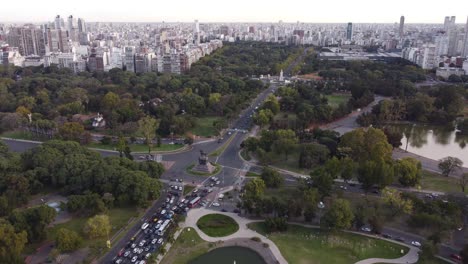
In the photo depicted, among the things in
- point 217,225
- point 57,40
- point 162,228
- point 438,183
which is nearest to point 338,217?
point 217,225

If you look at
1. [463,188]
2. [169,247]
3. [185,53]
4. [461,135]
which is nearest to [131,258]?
[169,247]

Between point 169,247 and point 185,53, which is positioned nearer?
point 169,247

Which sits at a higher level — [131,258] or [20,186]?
[20,186]

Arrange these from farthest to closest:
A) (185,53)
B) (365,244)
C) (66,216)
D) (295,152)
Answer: (185,53) → (295,152) → (66,216) → (365,244)

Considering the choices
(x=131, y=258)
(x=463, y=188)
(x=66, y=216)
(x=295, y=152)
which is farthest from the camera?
(x=295, y=152)

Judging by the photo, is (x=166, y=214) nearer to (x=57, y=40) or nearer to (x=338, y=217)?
(x=338, y=217)

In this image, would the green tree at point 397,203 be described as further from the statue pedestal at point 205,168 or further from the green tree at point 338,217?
the statue pedestal at point 205,168

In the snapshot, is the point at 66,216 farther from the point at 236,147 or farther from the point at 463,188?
the point at 463,188
